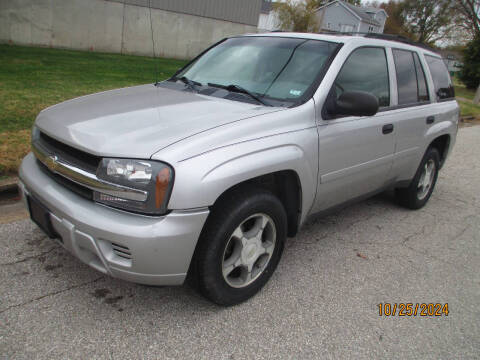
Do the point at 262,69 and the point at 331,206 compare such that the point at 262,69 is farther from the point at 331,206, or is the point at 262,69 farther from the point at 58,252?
the point at 58,252

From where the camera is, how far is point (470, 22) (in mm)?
35219

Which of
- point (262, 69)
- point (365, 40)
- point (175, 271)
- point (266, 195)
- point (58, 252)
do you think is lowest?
point (58, 252)

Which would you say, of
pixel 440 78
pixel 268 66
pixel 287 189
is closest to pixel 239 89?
pixel 268 66

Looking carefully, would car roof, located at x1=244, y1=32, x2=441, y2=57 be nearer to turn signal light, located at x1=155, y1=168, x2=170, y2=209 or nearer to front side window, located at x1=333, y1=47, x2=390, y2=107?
front side window, located at x1=333, y1=47, x2=390, y2=107

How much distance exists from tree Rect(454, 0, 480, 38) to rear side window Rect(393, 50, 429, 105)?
34795 mm

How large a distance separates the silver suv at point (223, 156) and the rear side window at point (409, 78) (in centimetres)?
2

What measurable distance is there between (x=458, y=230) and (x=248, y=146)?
9.87ft

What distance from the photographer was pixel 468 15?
112ft

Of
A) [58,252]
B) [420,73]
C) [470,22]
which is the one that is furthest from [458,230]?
[470,22]

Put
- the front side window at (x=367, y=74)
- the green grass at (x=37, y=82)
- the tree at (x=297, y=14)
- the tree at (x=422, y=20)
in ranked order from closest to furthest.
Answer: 1. the front side window at (x=367, y=74)
2. the green grass at (x=37, y=82)
3. the tree at (x=297, y=14)
4. the tree at (x=422, y=20)

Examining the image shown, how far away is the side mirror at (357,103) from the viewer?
105 inches

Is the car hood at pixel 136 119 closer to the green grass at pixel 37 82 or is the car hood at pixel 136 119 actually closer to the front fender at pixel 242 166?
the front fender at pixel 242 166

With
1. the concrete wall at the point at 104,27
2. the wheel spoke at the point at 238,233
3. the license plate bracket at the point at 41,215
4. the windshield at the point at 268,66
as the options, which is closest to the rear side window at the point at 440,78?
the windshield at the point at 268,66

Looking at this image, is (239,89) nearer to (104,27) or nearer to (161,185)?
(161,185)
